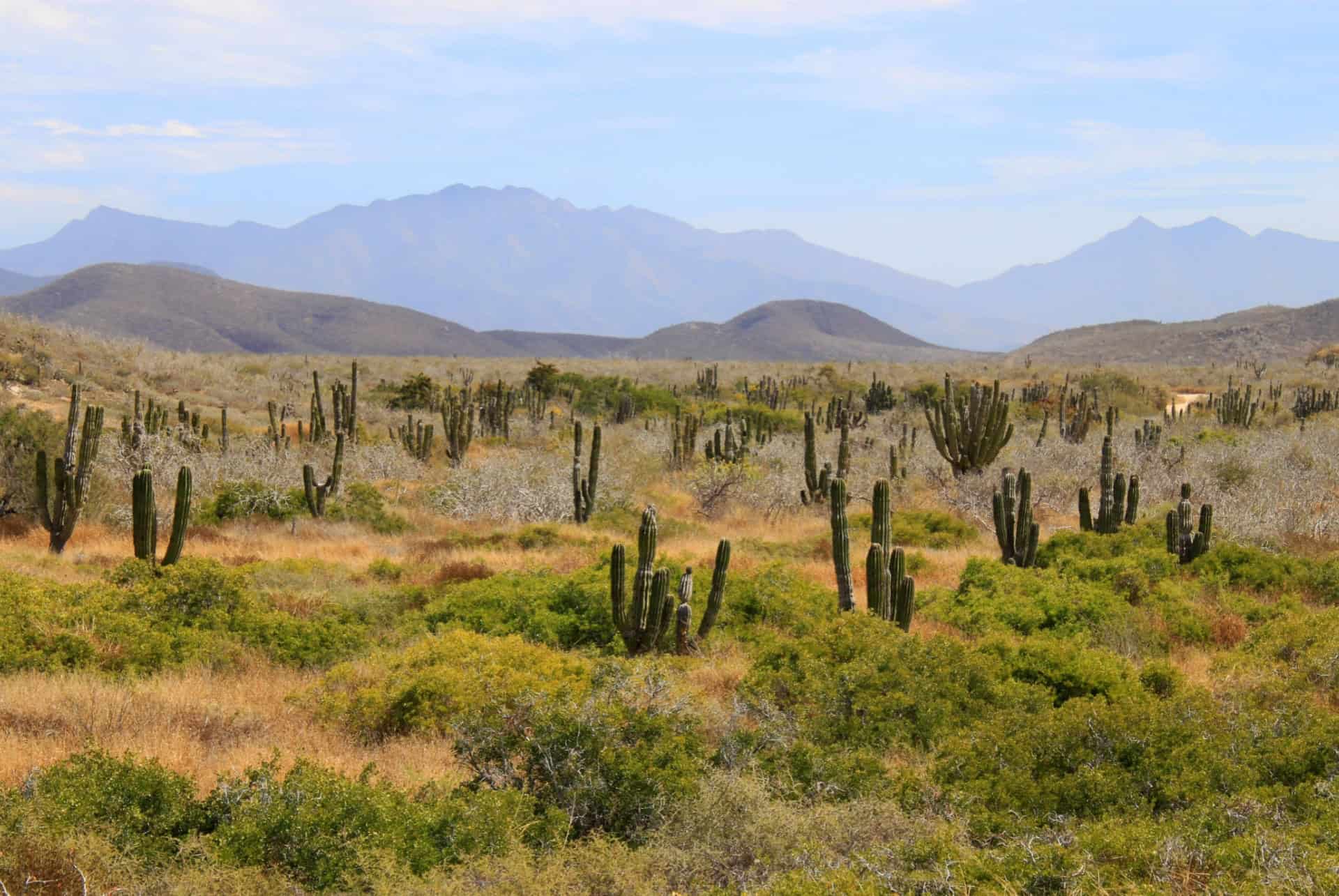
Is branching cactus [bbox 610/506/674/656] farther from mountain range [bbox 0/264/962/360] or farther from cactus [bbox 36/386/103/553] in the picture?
mountain range [bbox 0/264/962/360]

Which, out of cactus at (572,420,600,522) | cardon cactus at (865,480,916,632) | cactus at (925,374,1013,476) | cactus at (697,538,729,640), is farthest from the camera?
cactus at (925,374,1013,476)

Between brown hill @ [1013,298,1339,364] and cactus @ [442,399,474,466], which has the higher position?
brown hill @ [1013,298,1339,364]

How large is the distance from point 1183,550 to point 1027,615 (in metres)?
4.08

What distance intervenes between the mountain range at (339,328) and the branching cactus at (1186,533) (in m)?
125

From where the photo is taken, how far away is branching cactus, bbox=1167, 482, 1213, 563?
1396cm

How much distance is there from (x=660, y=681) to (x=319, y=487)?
527 inches

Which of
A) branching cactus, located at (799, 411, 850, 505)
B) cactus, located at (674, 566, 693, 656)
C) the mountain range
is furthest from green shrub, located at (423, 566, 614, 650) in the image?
the mountain range

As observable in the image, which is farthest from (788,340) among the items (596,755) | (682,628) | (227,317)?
(596,755)

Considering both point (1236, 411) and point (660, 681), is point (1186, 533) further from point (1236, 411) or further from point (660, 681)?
point (1236, 411)

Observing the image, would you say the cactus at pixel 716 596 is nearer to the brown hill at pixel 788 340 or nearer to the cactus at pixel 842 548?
the cactus at pixel 842 548

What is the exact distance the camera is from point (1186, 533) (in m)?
14.1

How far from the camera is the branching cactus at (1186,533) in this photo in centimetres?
1396

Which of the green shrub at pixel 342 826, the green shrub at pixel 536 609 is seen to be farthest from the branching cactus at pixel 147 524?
the green shrub at pixel 342 826

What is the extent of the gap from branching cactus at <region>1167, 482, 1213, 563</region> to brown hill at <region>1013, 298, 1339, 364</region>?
262ft
